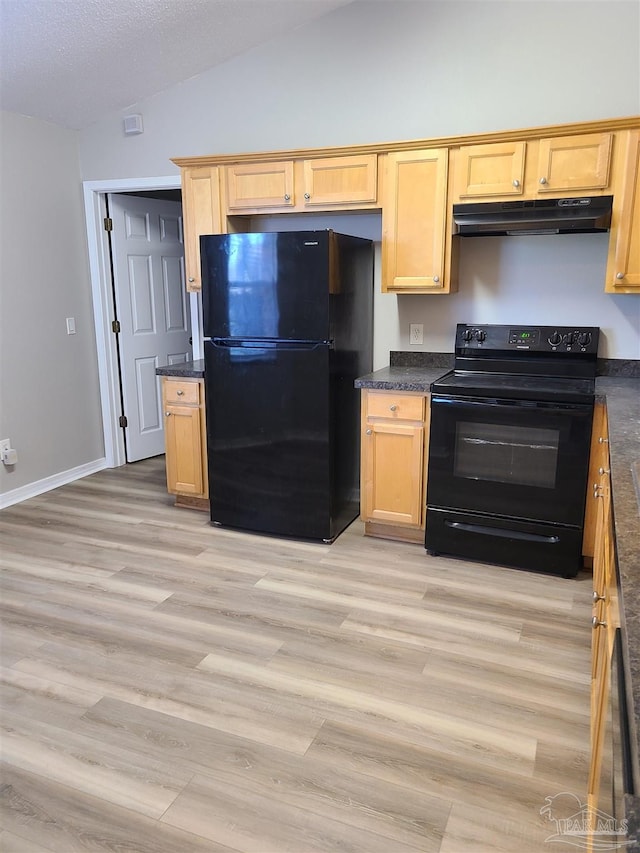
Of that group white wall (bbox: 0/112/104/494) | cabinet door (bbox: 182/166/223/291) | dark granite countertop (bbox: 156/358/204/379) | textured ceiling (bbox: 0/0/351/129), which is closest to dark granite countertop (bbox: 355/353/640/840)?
dark granite countertop (bbox: 156/358/204/379)

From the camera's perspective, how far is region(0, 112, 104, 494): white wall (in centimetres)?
394

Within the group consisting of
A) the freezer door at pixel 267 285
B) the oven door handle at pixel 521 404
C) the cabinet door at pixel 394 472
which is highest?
the freezer door at pixel 267 285

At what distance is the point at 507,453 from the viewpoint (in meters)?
3.05

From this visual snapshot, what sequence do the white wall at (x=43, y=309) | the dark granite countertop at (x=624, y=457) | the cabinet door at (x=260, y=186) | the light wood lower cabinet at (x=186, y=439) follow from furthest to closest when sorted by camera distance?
the white wall at (x=43, y=309) < the light wood lower cabinet at (x=186, y=439) < the cabinet door at (x=260, y=186) < the dark granite countertop at (x=624, y=457)

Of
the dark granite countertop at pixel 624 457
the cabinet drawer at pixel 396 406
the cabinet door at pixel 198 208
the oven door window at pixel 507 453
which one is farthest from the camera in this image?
the cabinet door at pixel 198 208

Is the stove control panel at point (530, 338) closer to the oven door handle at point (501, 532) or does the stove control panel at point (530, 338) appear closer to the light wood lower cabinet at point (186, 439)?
the oven door handle at point (501, 532)

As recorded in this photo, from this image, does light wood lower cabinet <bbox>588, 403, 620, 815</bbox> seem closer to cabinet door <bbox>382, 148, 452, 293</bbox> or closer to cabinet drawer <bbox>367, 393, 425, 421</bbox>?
cabinet drawer <bbox>367, 393, 425, 421</bbox>

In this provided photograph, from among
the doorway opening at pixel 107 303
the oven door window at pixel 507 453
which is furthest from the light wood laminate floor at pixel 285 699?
the doorway opening at pixel 107 303

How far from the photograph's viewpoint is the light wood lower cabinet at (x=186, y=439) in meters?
3.80

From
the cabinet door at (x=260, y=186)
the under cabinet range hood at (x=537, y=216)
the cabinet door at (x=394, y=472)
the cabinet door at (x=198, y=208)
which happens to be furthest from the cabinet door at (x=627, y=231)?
the cabinet door at (x=198, y=208)

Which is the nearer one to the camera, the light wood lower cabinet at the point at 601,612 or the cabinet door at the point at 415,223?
the light wood lower cabinet at the point at 601,612

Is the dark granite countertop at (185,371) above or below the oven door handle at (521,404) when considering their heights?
above

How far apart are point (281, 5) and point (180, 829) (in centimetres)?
375

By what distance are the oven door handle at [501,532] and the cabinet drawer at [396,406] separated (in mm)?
569
